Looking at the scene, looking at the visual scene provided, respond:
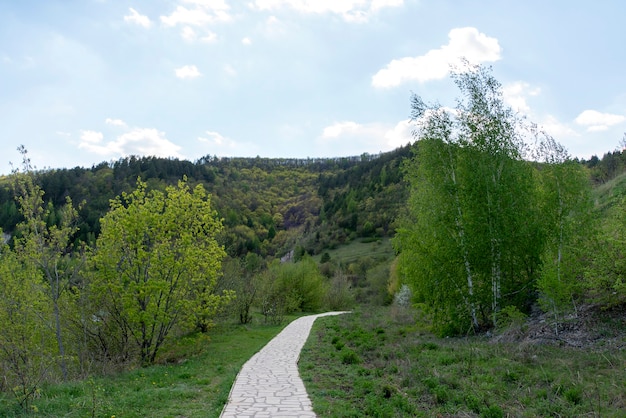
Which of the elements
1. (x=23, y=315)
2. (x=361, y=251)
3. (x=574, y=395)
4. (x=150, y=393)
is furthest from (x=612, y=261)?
(x=361, y=251)

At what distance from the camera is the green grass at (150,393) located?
24.5 feet

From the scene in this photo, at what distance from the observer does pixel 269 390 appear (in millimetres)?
8883

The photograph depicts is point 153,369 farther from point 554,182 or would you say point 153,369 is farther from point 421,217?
point 554,182

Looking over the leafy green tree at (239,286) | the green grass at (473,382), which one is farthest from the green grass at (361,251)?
the green grass at (473,382)

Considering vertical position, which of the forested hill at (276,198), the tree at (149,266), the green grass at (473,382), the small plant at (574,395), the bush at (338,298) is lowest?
the bush at (338,298)

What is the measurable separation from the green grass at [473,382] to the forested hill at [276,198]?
61557 mm

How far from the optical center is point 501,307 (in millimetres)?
15352

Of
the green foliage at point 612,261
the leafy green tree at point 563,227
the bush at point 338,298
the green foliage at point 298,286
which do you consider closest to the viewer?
the green foliage at point 612,261

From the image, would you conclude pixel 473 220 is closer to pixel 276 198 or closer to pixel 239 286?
pixel 239 286

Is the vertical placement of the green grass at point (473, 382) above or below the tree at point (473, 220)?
below

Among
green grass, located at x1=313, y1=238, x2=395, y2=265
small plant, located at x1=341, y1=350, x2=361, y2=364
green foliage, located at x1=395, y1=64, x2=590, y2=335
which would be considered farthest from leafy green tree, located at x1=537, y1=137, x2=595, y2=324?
green grass, located at x1=313, y1=238, x2=395, y2=265

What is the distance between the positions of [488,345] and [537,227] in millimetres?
4975

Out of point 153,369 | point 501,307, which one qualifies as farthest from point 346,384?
point 501,307

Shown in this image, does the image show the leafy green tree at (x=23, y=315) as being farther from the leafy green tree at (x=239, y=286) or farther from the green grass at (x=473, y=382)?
the leafy green tree at (x=239, y=286)
